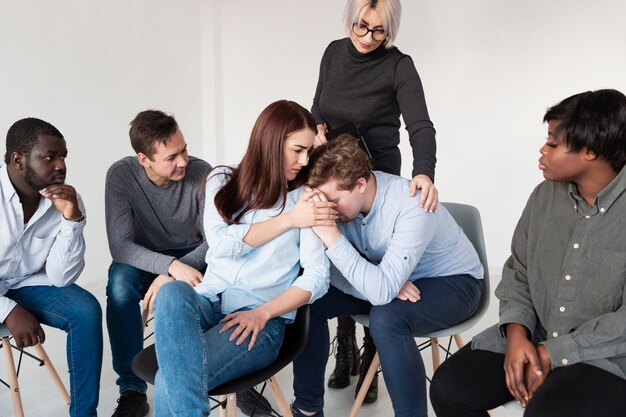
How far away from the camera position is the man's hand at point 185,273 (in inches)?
83.9

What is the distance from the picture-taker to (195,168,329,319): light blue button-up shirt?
1.83 metres

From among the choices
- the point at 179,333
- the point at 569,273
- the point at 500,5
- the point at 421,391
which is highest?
the point at 500,5

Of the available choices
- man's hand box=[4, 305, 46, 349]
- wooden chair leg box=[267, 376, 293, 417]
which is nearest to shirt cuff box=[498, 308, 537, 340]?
wooden chair leg box=[267, 376, 293, 417]

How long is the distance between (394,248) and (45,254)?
3.81 feet

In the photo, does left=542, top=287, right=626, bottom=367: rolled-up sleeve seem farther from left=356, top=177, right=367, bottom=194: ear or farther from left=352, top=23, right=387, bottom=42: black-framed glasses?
left=352, top=23, right=387, bottom=42: black-framed glasses

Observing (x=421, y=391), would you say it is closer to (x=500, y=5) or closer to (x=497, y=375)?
(x=497, y=375)

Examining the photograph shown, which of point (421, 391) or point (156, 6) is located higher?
point (156, 6)

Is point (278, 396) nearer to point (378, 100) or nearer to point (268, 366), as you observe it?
point (268, 366)

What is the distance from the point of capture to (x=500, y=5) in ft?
13.3

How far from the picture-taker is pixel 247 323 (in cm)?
168

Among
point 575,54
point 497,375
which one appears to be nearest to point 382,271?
point 497,375

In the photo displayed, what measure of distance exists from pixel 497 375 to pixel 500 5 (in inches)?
121

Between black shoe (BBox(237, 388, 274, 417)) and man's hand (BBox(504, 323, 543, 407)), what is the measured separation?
106cm

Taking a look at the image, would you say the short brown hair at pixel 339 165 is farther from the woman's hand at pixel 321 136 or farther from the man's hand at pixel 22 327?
the man's hand at pixel 22 327
